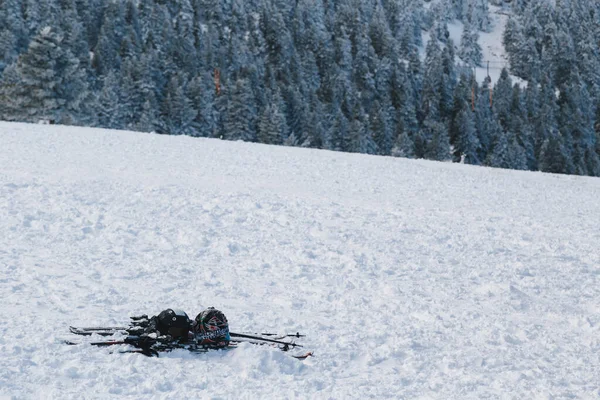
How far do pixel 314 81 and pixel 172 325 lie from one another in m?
119

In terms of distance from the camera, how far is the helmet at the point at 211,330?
7484mm

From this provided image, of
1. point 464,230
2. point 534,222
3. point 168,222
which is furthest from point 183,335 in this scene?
point 534,222

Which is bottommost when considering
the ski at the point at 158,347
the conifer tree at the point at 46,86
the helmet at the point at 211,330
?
the ski at the point at 158,347

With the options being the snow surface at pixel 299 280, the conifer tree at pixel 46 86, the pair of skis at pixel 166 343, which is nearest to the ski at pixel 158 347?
the pair of skis at pixel 166 343

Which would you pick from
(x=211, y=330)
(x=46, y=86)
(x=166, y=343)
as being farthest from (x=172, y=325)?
(x=46, y=86)

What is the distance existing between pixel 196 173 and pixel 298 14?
12510 cm

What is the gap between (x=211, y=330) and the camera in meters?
7.49

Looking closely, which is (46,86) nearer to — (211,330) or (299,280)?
(299,280)

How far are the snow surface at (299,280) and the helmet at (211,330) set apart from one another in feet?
0.65

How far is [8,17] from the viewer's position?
323ft

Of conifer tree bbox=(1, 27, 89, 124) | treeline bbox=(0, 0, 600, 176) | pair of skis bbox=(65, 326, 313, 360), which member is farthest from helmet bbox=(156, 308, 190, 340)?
treeline bbox=(0, 0, 600, 176)

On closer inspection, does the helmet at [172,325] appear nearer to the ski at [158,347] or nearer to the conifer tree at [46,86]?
the ski at [158,347]

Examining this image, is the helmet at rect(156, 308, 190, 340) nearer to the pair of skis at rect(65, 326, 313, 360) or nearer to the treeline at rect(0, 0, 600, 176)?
the pair of skis at rect(65, 326, 313, 360)

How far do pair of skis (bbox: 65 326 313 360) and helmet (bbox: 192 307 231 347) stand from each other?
0.08m
